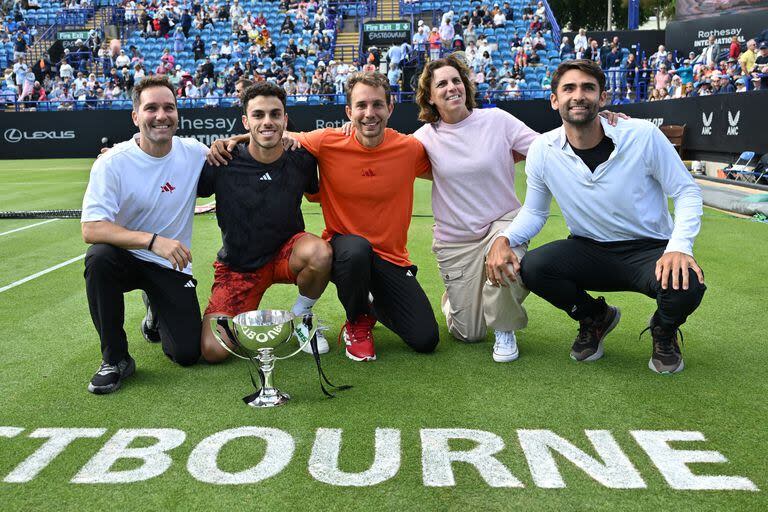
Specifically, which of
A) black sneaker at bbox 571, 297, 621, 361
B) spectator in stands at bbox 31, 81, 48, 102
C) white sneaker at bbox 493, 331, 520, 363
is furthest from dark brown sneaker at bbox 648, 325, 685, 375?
spectator in stands at bbox 31, 81, 48, 102

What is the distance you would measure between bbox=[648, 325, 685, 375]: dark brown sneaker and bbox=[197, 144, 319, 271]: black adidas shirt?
2.27 meters

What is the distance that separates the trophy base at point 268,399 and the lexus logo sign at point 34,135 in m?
23.6

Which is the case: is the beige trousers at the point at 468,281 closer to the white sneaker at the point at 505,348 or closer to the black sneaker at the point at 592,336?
the white sneaker at the point at 505,348

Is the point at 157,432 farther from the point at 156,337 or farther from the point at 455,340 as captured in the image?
the point at 455,340

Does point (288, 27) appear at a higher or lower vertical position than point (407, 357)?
higher

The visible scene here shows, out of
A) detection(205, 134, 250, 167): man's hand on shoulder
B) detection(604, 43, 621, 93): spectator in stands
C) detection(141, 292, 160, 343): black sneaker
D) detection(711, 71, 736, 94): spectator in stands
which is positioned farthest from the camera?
detection(604, 43, 621, 93): spectator in stands

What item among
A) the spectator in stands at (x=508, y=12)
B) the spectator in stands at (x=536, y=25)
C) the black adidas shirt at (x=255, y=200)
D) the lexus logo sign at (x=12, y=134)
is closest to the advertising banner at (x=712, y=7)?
the spectator in stands at (x=536, y=25)

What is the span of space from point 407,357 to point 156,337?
1.70m

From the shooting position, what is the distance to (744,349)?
4465mm

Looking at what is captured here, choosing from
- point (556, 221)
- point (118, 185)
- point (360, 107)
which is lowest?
point (556, 221)

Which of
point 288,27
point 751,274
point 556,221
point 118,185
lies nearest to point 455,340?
point 118,185

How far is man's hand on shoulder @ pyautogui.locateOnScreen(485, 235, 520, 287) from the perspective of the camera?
13.8 ft

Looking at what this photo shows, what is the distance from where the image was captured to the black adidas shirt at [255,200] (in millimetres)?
4484

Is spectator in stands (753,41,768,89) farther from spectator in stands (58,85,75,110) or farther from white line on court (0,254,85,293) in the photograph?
spectator in stands (58,85,75,110)
